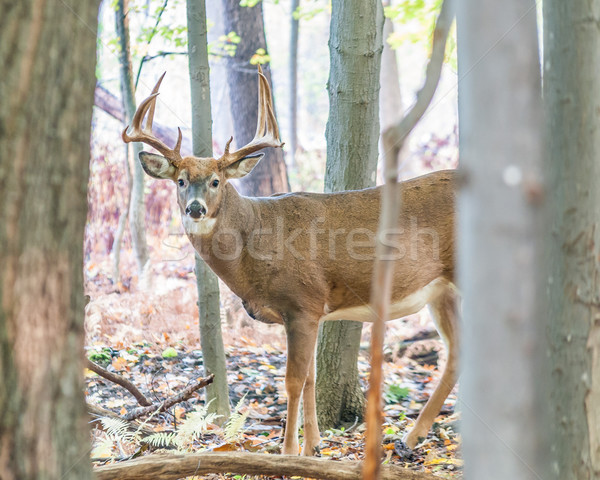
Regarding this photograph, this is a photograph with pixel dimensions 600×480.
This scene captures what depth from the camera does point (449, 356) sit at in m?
6.47

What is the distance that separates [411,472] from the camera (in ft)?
11.5

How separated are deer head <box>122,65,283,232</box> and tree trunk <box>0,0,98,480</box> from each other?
3.62 m

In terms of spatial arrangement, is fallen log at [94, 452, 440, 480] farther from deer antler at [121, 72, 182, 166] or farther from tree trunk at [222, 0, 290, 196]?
tree trunk at [222, 0, 290, 196]

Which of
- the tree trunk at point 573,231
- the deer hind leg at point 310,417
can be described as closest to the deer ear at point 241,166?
the deer hind leg at point 310,417

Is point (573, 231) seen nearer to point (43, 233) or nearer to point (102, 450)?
point (43, 233)

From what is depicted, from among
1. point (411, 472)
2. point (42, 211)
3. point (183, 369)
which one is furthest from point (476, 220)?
point (183, 369)

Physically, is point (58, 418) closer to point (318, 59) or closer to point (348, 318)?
point (348, 318)

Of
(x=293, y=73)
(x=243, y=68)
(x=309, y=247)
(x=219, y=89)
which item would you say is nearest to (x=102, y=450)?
(x=309, y=247)

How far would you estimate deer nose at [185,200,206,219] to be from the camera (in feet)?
19.2

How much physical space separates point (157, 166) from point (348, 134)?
6.01 ft

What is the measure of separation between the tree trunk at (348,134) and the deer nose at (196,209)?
4.78 feet

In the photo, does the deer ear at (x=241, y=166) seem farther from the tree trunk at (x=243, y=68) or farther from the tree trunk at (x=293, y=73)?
the tree trunk at (x=293, y=73)

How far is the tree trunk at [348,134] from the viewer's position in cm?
634

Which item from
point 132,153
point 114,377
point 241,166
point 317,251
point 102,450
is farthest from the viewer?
point 132,153
